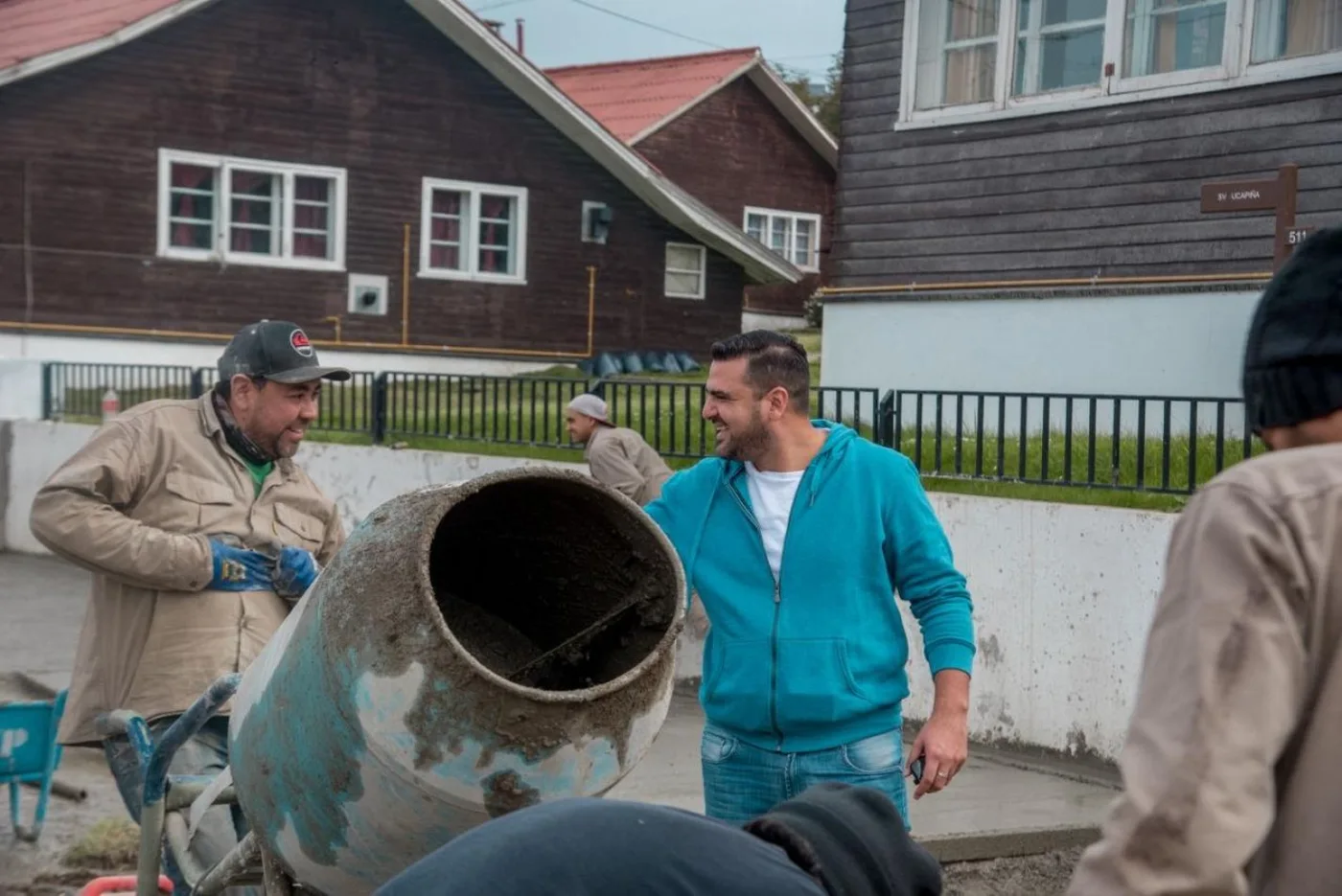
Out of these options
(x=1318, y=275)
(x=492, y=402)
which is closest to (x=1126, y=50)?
(x=492, y=402)

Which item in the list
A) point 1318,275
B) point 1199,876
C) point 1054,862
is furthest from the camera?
point 1054,862

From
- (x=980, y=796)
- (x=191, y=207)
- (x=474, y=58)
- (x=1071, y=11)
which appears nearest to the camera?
(x=980, y=796)

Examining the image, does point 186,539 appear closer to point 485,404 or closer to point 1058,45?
point 485,404

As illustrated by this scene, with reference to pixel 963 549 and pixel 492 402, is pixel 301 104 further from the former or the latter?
pixel 963 549

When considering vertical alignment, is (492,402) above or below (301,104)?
below

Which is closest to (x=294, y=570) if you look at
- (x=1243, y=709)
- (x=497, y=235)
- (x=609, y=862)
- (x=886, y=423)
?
(x=609, y=862)

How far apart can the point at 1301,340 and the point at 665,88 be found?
34.7 m

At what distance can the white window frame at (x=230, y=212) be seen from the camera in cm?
2322

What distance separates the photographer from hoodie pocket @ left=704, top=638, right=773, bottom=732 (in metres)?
4.38

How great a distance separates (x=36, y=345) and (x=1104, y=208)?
539 inches

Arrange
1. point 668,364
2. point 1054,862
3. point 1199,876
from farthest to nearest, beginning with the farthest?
1. point 668,364
2. point 1054,862
3. point 1199,876

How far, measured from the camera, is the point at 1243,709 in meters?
1.84

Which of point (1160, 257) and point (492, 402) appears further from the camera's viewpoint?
point (1160, 257)

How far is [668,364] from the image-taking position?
89.5 feet
